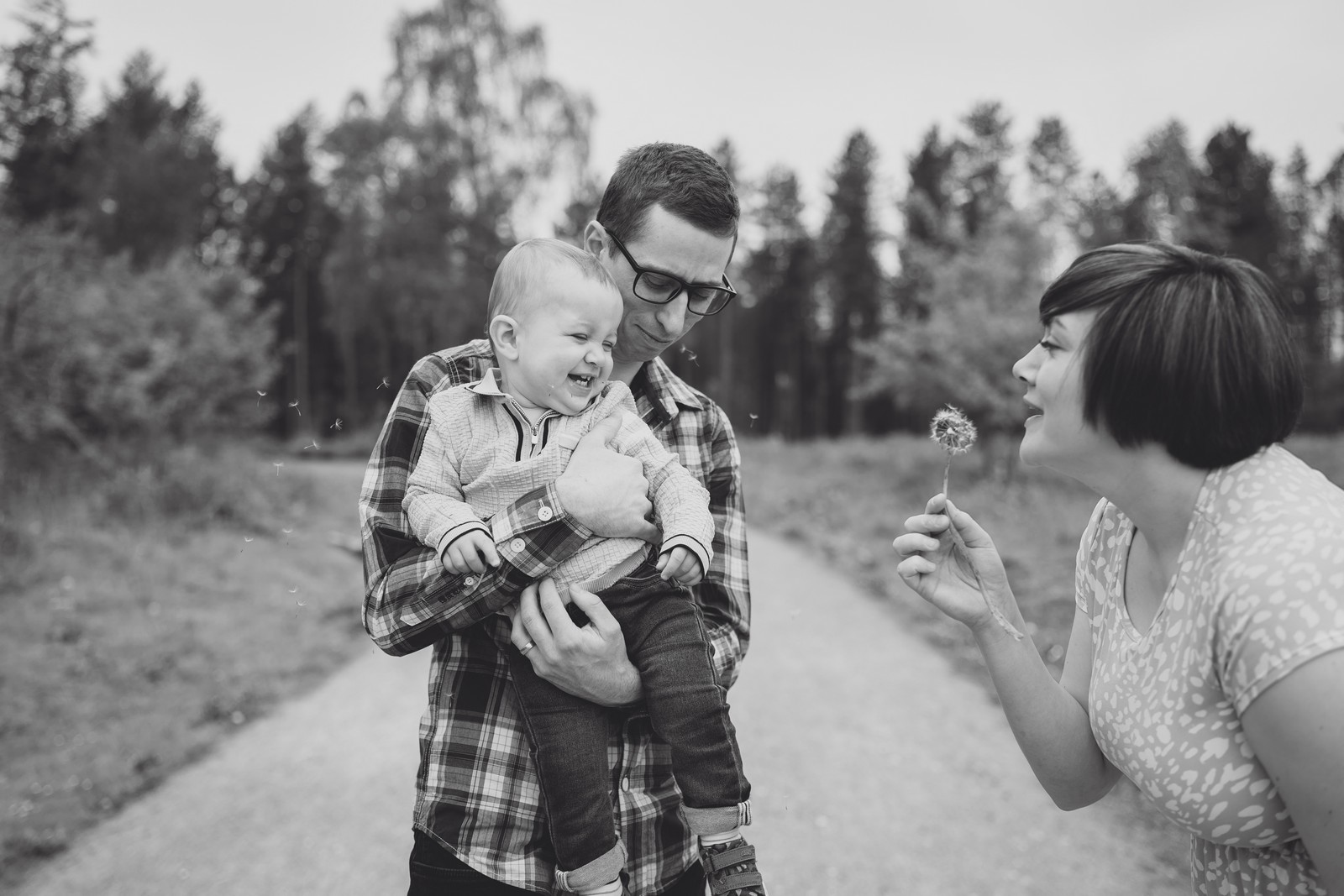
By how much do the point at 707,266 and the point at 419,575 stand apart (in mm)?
983

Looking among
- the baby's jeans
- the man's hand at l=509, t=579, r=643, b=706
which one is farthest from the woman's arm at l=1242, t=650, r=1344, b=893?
the man's hand at l=509, t=579, r=643, b=706

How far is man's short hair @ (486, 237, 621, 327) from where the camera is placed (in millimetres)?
1880

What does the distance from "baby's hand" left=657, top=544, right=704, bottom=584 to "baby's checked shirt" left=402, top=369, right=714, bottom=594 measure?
13 mm

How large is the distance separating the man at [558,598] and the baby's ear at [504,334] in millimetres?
126

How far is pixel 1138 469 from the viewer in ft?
5.18

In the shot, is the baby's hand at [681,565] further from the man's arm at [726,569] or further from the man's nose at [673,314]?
the man's nose at [673,314]

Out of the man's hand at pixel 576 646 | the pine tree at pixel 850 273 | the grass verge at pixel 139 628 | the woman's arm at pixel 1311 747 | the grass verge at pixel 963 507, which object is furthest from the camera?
the pine tree at pixel 850 273

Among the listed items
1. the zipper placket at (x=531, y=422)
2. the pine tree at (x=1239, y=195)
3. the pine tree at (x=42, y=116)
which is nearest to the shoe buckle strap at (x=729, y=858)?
the zipper placket at (x=531, y=422)

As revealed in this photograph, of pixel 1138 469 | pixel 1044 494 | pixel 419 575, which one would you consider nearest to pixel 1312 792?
pixel 1138 469

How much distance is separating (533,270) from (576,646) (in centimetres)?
89

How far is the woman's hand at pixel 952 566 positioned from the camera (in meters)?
1.83

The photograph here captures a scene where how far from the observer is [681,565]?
1.71 m

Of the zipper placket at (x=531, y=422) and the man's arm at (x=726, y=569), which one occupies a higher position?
the zipper placket at (x=531, y=422)

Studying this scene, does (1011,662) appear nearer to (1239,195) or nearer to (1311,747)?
(1311,747)
